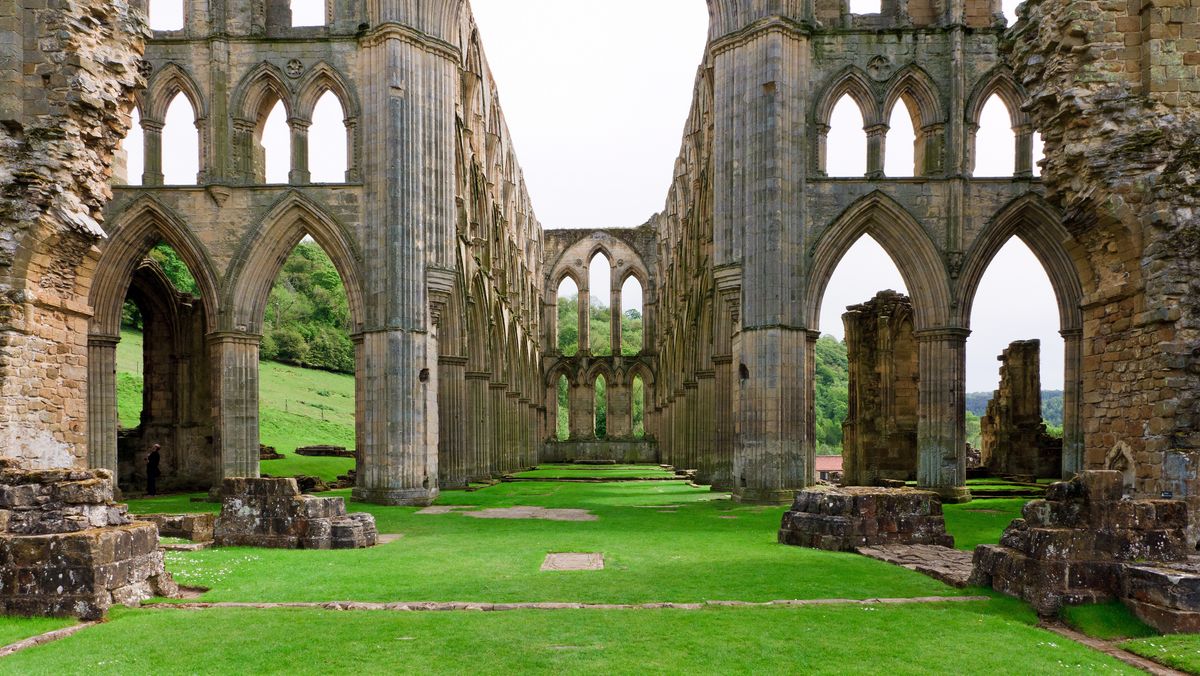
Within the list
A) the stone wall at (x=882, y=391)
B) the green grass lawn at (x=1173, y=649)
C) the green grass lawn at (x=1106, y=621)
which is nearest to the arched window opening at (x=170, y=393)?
the stone wall at (x=882, y=391)

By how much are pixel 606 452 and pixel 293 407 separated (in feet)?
51.9

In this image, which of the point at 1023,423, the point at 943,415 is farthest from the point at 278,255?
the point at 1023,423

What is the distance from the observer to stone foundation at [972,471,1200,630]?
22.9ft

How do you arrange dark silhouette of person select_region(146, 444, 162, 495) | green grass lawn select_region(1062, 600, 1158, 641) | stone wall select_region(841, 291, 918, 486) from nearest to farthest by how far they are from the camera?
green grass lawn select_region(1062, 600, 1158, 641)
dark silhouette of person select_region(146, 444, 162, 495)
stone wall select_region(841, 291, 918, 486)

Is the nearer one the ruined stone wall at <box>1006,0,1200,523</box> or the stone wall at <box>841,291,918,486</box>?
the ruined stone wall at <box>1006,0,1200,523</box>

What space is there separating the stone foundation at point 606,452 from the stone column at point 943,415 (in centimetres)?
2699

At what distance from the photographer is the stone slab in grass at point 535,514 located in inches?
587

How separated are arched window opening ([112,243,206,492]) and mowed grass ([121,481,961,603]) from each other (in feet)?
38.4

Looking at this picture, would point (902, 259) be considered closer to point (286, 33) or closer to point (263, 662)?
point (286, 33)

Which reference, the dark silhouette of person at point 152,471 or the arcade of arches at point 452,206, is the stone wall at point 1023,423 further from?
the dark silhouette of person at point 152,471

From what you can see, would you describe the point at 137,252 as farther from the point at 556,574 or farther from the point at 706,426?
the point at 706,426

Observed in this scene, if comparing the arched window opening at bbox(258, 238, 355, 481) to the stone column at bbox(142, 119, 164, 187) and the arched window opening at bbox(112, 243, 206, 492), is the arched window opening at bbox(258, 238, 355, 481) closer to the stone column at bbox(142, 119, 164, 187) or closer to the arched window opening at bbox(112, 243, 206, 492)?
the arched window opening at bbox(112, 243, 206, 492)

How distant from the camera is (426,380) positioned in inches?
729

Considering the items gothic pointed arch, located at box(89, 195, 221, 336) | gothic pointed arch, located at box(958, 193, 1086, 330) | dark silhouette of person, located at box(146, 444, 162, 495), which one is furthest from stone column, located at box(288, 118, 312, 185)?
gothic pointed arch, located at box(958, 193, 1086, 330)
